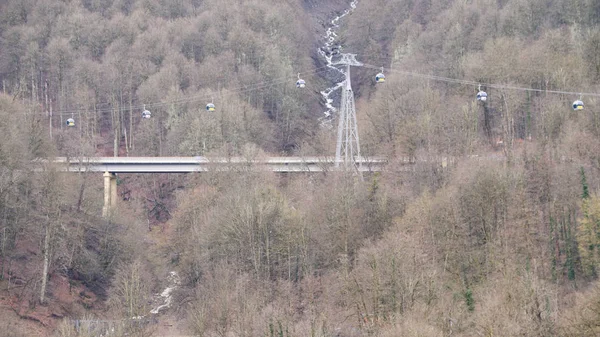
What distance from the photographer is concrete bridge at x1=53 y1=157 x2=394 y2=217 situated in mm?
70875

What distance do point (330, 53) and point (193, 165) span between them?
5771cm

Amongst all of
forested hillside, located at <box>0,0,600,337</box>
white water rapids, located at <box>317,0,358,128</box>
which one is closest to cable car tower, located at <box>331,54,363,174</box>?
forested hillside, located at <box>0,0,600,337</box>

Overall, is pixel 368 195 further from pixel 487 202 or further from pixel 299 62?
pixel 299 62

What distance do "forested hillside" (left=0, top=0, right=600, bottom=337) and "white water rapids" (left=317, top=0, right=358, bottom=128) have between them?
493 cm

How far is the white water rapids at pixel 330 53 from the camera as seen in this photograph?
110062 millimetres

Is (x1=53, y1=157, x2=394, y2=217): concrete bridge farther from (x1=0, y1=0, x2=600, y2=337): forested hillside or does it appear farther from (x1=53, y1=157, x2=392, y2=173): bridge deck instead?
(x1=0, y1=0, x2=600, y2=337): forested hillside

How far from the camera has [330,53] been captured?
133 m

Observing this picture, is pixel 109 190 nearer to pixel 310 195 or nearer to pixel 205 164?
pixel 205 164

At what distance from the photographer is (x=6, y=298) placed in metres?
59.0

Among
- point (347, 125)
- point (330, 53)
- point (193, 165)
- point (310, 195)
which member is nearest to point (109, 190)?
point (193, 165)

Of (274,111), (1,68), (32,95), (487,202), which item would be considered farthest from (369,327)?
(1,68)

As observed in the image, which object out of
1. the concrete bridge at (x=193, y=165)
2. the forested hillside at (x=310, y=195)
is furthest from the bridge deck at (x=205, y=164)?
the forested hillside at (x=310, y=195)

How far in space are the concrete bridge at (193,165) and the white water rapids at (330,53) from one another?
76.4 feet

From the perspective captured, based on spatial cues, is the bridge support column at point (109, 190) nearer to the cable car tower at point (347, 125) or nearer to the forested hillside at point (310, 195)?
the forested hillside at point (310, 195)
